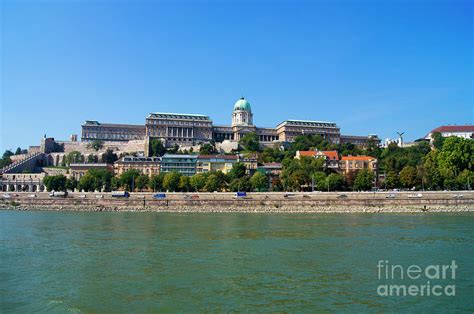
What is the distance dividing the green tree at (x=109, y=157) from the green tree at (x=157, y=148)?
766 centimetres

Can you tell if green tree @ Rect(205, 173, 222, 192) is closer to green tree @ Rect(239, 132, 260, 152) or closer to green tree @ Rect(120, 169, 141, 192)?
green tree @ Rect(120, 169, 141, 192)

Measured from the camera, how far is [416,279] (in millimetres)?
15039

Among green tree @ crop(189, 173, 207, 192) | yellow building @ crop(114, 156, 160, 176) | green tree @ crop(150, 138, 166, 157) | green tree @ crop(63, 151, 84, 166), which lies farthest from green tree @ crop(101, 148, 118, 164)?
green tree @ crop(189, 173, 207, 192)

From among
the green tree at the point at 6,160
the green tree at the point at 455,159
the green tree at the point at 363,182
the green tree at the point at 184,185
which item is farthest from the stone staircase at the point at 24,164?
the green tree at the point at 455,159

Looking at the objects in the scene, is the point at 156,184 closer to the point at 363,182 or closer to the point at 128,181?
the point at 128,181

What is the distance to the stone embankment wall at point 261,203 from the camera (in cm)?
4722

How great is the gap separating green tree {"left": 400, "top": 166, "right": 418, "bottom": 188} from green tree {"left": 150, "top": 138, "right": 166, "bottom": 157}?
152ft

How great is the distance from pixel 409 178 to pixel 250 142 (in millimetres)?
44164

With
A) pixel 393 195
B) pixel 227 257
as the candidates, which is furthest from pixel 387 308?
pixel 393 195

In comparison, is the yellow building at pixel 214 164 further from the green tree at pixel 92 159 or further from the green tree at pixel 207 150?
the green tree at pixel 92 159

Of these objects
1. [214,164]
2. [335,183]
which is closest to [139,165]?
[214,164]

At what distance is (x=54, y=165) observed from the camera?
93938mm

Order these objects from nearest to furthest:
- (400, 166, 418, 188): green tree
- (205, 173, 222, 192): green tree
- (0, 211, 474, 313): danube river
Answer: (0, 211, 474, 313): danube river → (400, 166, 418, 188): green tree → (205, 173, 222, 192): green tree

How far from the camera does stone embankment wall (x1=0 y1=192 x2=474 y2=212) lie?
47.2 meters
